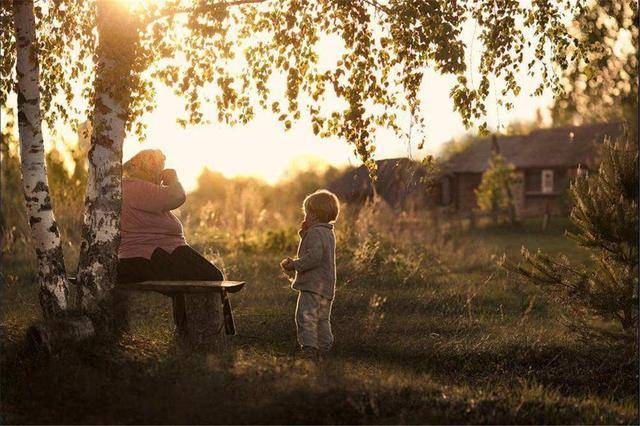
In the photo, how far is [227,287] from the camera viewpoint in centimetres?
712

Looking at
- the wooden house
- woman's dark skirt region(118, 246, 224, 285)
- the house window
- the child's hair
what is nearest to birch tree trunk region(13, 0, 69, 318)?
woman's dark skirt region(118, 246, 224, 285)

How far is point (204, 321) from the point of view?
24.8ft

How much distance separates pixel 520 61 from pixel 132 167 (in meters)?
4.16

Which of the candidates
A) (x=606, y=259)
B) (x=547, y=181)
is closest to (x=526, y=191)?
(x=547, y=181)

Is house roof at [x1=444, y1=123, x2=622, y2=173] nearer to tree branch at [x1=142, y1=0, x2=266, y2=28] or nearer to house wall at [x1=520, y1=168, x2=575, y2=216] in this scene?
house wall at [x1=520, y1=168, x2=575, y2=216]

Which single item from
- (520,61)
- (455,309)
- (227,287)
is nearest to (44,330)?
(227,287)

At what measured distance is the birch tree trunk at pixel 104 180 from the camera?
24.6ft

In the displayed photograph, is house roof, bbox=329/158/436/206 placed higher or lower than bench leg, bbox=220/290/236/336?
higher

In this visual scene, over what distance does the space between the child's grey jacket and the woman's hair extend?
5.65 feet

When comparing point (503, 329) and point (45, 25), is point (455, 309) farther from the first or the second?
point (45, 25)

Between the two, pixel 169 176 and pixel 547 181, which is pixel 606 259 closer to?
pixel 169 176

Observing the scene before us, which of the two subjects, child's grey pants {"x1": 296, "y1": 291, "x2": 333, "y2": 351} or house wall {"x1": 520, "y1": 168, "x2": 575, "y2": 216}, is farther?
house wall {"x1": 520, "y1": 168, "x2": 575, "y2": 216}

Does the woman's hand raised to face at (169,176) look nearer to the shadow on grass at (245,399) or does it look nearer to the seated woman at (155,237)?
the seated woman at (155,237)

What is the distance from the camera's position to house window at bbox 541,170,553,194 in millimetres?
41281
